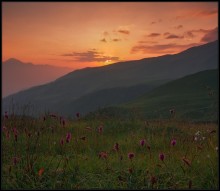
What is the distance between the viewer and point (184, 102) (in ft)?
138

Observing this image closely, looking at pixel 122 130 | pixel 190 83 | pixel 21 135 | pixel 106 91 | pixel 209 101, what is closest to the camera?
pixel 21 135

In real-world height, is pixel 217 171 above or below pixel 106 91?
below

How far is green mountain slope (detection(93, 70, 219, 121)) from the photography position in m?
32.8

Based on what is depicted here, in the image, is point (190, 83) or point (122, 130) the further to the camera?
point (190, 83)

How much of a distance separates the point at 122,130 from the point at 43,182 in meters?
7.51

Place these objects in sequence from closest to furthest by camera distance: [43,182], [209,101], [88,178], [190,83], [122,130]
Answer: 1. [43,182]
2. [88,178]
3. [122,130]
4. [209,101]
5. [190,83]

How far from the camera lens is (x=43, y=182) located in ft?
18.0

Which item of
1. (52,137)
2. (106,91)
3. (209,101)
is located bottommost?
(52,137)

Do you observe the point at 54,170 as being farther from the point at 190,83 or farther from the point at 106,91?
the point at 106,91

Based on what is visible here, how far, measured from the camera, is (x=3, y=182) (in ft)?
18.3

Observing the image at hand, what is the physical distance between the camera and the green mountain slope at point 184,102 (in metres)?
32.8

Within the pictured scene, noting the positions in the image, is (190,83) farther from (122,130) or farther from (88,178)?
(88,178)

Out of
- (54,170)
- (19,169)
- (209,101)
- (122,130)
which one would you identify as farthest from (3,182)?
(209,101)

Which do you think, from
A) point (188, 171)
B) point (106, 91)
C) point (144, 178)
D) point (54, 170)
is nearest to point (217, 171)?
point (188, 171)
